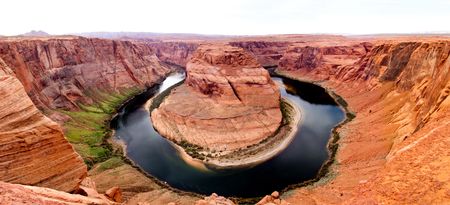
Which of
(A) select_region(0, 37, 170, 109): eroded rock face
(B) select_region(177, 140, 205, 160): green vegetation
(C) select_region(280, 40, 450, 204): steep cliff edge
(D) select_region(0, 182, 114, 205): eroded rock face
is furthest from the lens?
(A) select_region(0, 37, 170, 109): eroded rock face

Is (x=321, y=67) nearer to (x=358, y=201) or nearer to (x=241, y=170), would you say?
(x=241, y=170)

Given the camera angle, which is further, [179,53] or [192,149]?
[179,53]

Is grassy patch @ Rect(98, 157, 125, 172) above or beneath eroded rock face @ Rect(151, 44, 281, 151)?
beneath

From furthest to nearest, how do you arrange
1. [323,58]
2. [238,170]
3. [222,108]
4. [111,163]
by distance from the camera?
[323,58], [222,108], [111,163], [238,170]

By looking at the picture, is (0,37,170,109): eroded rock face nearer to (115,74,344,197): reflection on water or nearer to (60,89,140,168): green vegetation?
(60,89,140,168): green vegetation

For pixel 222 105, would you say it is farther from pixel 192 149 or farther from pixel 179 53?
pixel 179 53

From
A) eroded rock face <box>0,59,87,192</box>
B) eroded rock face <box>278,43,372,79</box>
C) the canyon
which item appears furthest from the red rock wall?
eroded rock face <box>0,59,87,192</box>

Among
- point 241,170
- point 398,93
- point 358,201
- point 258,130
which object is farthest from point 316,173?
point 398,93

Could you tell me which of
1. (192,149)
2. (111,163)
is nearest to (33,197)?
(111,163)
